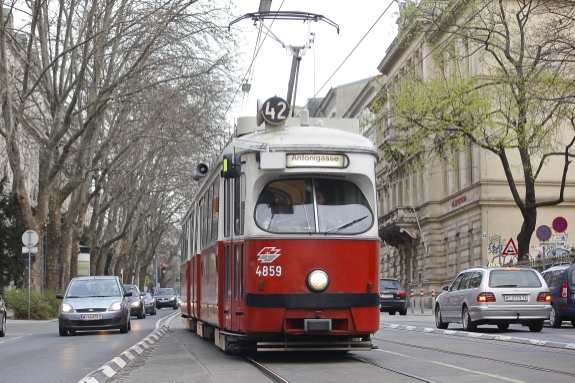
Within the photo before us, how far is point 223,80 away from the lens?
37500mm

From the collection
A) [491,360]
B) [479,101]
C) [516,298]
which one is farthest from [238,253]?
[479,101]

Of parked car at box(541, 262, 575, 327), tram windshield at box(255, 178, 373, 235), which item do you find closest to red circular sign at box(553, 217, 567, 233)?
parked car at box(541, 262, 575, 327)

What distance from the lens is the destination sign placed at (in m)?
13.3

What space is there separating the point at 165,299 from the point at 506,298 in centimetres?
4908

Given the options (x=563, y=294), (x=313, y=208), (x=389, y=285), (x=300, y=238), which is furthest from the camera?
(x=389, y=285)

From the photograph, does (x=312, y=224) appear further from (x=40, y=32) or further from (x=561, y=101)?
(x=40, y=32)

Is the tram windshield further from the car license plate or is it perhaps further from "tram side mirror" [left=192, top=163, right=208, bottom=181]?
the car license plate

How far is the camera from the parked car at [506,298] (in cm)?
2219

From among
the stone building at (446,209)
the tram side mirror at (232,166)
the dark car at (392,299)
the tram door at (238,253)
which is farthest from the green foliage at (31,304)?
the tram side mirror at (232,166)

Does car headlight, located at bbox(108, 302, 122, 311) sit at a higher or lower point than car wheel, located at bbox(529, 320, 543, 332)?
higher

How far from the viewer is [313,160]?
13305 millimetres

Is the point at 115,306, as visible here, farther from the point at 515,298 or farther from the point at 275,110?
the point at 275,110

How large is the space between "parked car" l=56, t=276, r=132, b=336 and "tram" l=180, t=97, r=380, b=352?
10.9 metres

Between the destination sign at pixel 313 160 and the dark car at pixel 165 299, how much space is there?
186ft
